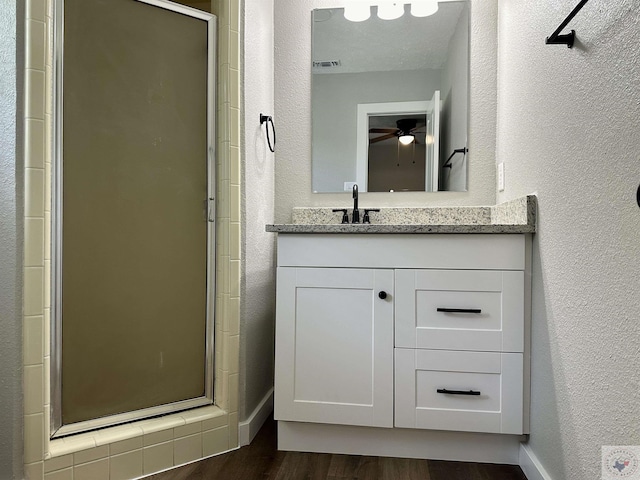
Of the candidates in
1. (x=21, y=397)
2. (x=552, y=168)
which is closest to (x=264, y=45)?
(x=552, y=168)

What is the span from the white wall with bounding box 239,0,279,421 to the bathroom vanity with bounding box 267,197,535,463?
7.5 inches

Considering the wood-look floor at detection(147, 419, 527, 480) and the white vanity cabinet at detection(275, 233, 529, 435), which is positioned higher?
the white vanity cabinet at detection(275, 233, 529, 435)

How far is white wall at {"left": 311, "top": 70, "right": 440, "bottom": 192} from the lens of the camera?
6.71 feet

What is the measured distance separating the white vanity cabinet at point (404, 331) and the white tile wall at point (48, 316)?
210 mm

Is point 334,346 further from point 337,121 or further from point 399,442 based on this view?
point 337,121

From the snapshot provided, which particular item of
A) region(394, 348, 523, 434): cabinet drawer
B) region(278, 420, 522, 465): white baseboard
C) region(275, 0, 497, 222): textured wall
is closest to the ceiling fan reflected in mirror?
region(275, 0, 497, 222): textured wall

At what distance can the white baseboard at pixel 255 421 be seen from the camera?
1.56m

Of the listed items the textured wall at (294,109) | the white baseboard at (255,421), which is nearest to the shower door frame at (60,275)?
the white baseboard at (255,421)

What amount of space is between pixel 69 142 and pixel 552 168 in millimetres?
1506

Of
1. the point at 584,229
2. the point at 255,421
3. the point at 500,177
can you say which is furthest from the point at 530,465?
the point at 500,177

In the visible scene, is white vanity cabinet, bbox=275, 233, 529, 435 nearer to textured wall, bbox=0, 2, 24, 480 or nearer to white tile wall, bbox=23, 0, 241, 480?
white tile wall, bbox=23, 0, 241, 480

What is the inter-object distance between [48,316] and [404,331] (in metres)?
1.15

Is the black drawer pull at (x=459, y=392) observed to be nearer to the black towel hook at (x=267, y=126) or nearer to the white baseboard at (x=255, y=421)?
the white baseboard at (x=255, y=421)

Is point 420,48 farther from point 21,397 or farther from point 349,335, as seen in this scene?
point 21,397
